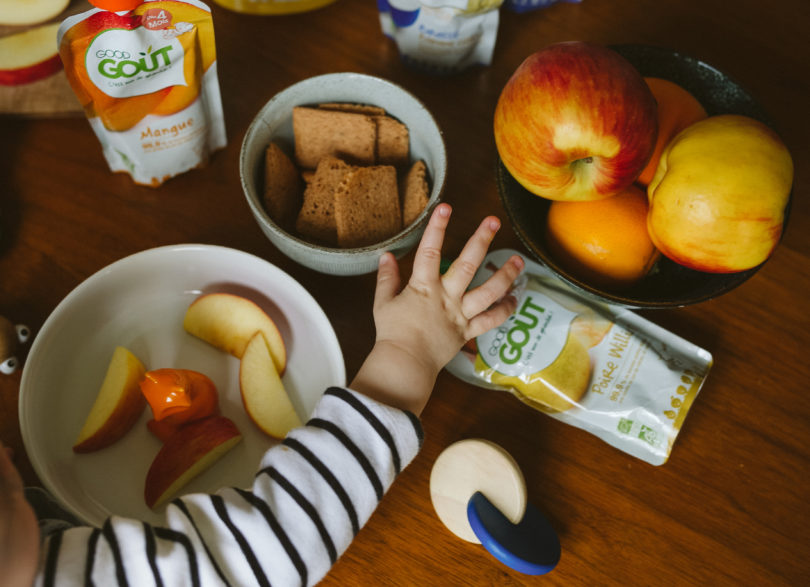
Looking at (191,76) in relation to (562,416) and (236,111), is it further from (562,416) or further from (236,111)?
(562,416)

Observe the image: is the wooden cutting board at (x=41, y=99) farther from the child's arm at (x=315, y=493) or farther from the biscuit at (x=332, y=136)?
the child's arm at (x=315, y=493)

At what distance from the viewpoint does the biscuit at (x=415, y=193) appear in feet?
1.89

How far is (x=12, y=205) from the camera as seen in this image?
2.04 feet

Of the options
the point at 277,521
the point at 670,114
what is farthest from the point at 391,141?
the point at 277,521

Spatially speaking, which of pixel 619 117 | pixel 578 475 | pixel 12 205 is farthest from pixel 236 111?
pixel 578 475

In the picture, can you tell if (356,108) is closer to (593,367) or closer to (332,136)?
(332,136)

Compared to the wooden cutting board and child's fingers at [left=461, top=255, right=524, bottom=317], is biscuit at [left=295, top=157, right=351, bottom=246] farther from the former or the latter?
the wooden cutting board

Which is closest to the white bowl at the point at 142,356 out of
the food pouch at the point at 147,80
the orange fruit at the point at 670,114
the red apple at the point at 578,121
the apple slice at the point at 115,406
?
the apple slice at the point at 115,406

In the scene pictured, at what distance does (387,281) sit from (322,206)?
0.10 meters

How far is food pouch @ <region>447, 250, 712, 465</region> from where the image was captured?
1.84ft

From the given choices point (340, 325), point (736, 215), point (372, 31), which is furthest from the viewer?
point (372, 31)

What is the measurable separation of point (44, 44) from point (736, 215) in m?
0.69

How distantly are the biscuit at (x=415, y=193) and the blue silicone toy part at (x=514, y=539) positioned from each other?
0.26m

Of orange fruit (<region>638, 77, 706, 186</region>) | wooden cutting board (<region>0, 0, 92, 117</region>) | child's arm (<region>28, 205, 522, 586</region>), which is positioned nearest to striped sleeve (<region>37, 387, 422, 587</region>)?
child's arm (<region>28, 205, 522, 586</region>)
